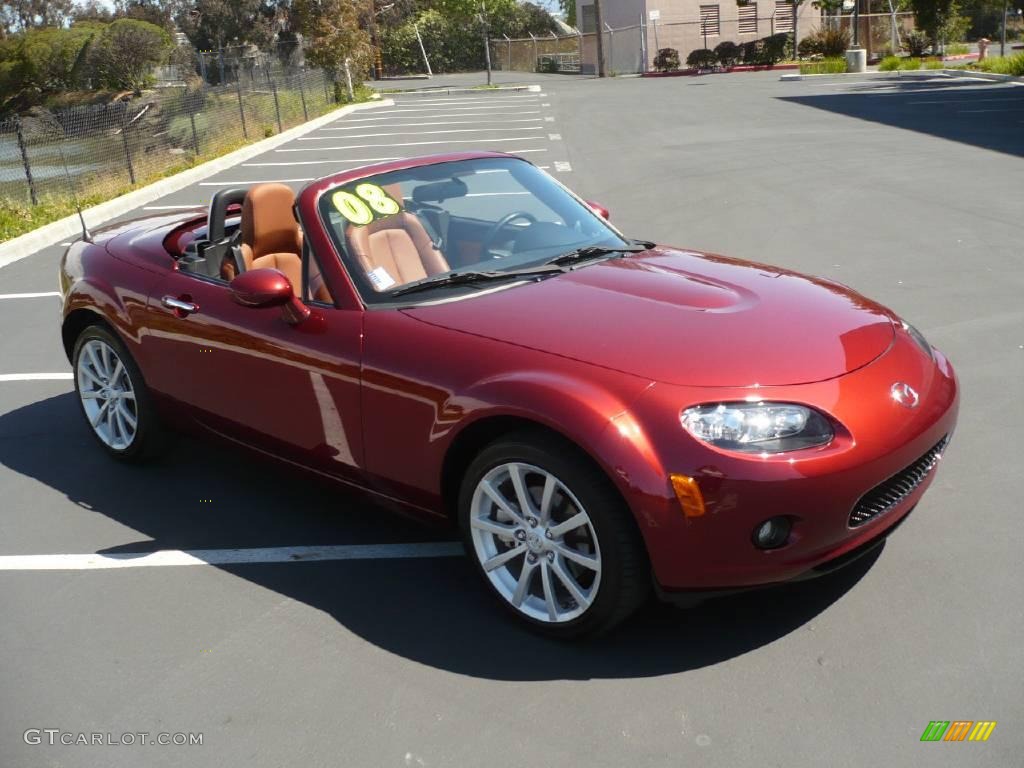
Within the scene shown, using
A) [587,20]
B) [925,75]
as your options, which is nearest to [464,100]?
[925,75]

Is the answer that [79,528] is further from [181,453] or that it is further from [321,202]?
[321,202]

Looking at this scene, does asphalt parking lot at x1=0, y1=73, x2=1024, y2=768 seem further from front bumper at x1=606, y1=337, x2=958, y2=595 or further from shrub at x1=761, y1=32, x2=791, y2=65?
shrub at x1=761, y1=32, x2=791, y2=65

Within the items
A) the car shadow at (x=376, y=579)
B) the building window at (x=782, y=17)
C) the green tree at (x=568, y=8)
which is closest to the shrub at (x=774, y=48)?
the building window at (x=782, y=17)

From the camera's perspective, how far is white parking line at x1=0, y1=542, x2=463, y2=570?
15.0ft

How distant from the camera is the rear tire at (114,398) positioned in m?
5.45

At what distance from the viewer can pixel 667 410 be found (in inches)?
133

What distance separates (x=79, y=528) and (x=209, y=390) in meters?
0.90

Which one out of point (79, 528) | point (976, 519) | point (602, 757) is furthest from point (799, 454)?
point (79, 528)

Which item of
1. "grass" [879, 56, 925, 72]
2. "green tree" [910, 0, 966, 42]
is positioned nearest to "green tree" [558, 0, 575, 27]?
"green tree" [910, 0, 966, 42]

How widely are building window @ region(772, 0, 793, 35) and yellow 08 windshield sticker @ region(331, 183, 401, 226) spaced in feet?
186

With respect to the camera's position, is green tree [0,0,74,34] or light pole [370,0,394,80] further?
green tree [0,0,74,34]

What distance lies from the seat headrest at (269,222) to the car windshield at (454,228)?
2.43ft

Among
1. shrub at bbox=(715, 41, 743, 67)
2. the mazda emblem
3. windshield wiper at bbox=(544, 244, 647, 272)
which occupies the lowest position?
the mazda emblem

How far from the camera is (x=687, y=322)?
12.7 ft
